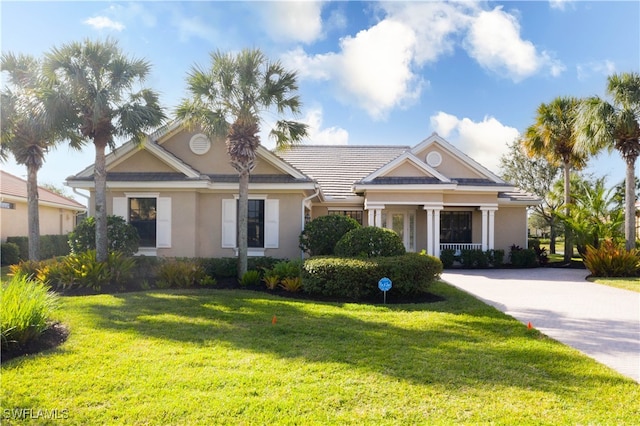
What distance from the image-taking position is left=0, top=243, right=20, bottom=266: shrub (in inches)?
677

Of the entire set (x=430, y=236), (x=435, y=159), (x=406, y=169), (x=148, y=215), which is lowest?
(x=430, y=236)

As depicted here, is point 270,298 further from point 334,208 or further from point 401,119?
point 401,119

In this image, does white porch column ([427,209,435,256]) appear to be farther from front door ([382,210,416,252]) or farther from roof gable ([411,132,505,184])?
roof gable ([411,132,505,184])

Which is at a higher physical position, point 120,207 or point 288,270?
point 120,207

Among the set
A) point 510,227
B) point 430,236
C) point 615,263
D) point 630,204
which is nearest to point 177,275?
point 430,236

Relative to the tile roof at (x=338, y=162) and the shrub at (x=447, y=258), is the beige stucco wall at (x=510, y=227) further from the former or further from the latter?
the tile roof at (x=338, y=162)

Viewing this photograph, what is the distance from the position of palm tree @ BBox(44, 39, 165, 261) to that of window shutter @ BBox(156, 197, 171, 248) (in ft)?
7.20

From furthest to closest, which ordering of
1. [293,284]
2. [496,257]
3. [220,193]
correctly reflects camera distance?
[496,257] → [220,193] → [293,284]

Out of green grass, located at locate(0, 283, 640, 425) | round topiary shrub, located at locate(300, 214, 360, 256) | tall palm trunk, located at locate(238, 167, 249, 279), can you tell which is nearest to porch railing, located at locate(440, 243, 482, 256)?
round topiary shrub, located at locate(300, 214, 360, 256)

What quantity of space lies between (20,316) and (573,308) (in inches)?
453

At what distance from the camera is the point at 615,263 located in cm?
1430

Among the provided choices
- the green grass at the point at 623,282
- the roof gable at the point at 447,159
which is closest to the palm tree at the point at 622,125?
the green grass at the point at 623,282

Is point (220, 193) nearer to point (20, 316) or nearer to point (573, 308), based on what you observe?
point (20, 316)

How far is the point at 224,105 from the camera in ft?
38.7
